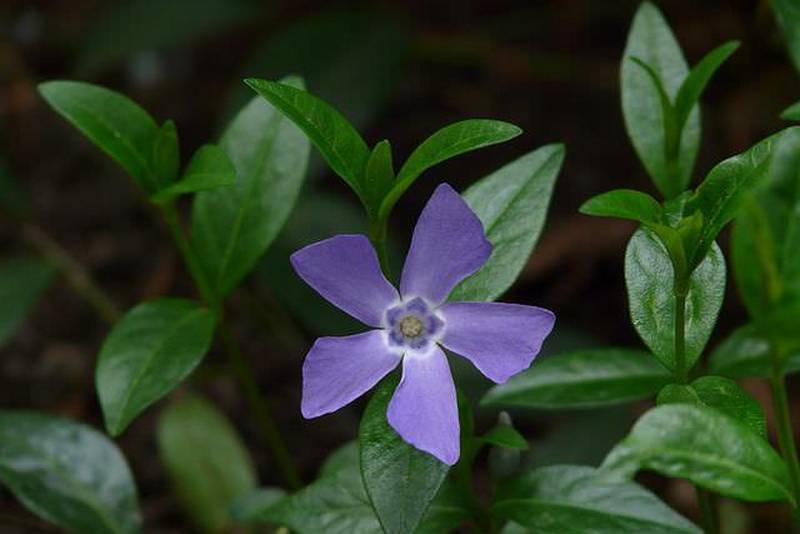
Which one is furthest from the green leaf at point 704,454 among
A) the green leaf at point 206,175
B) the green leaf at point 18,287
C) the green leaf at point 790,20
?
the green leaf at point 18,287

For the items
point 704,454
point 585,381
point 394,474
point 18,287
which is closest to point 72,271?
point 18,287

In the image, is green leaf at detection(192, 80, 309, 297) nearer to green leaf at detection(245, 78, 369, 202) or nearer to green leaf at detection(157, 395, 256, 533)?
green leaf at detection(245, 78, 369, 202)

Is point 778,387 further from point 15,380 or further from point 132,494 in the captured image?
point 15,380

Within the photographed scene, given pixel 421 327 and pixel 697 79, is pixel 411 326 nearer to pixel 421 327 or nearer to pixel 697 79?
pixel 421 327

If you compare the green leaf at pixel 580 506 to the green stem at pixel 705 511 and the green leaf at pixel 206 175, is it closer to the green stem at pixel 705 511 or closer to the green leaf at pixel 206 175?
the green stem at pixel 705 511

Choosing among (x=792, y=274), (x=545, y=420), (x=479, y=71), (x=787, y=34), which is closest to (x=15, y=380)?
(x=545, y=420)

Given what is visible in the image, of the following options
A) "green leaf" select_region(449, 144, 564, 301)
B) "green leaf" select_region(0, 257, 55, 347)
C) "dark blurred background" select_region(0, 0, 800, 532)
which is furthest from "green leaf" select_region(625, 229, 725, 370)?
"green leaf" select_region(0, 257, 55, 347)
